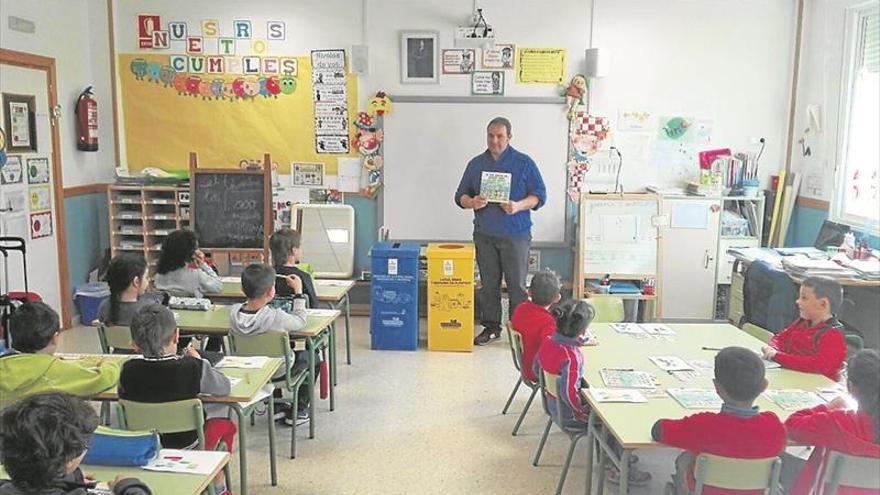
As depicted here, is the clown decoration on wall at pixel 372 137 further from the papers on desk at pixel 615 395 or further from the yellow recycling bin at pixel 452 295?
the papers on desk at pixel 615 395

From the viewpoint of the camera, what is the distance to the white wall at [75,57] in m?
5.86

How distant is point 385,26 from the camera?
649cm

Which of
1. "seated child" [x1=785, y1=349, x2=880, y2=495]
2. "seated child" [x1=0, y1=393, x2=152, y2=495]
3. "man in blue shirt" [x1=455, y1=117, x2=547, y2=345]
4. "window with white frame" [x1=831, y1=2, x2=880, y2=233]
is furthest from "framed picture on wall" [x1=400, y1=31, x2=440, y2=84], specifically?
"seated child" [x1=0, y1=393, x2=152, y2=495]

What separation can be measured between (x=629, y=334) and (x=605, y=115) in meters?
3.14

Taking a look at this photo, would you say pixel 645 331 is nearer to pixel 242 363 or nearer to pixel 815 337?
pixel 815 337

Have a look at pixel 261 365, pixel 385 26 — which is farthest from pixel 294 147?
pixel 261 365

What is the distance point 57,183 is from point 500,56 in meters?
3.86

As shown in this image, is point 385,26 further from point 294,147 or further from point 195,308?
point 195,308

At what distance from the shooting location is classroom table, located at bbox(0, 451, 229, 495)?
2189 mm

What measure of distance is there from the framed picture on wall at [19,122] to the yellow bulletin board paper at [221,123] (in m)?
1.06

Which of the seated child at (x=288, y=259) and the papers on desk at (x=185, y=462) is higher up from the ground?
the seated child at (x=288, y=259)

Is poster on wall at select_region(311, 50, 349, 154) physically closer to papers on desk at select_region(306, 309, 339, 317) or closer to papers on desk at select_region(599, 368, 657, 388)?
papers on desk at select_region(306, 309, 339, 317)

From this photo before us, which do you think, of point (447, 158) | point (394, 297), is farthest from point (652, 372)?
point (447, 158)

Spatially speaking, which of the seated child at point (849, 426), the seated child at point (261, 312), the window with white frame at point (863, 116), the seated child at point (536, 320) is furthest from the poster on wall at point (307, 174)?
the seated child at point (849, 426)
